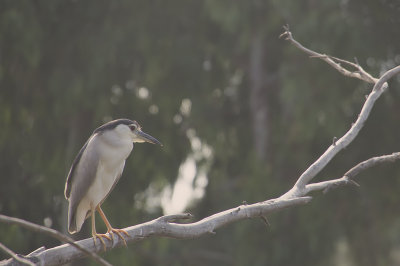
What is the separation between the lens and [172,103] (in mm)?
8992

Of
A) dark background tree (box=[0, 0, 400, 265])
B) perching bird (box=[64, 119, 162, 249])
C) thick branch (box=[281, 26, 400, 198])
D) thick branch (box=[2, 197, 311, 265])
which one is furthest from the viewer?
dark background tree (box=[0, 0, 400, 265])

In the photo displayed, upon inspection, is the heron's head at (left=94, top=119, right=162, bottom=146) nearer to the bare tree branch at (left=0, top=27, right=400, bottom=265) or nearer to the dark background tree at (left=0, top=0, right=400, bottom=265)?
the bare tree branch at (left=0, top=27, right=400, bottom=265)

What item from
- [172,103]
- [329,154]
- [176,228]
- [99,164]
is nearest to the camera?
[176,228]

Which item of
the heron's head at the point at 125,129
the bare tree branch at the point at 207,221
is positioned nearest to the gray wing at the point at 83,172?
the heron's head at the point at 125,129

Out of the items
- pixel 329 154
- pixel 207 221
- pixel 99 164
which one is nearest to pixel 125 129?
pixel 99 164

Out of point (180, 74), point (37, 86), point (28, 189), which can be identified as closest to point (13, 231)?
point (28, 189)

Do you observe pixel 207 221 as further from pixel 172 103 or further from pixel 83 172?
pixel 172 103

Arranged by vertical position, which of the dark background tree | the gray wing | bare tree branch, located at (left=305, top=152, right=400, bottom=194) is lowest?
bare tree branch, located at (left=305, top=152, right=400, bottom=194)

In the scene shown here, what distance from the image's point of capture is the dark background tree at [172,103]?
27.0ft

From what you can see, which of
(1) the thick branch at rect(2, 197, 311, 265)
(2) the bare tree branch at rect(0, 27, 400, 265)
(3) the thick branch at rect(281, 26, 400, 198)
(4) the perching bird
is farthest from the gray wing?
(3) the thick branch at rect(281, 26, 400, 198)

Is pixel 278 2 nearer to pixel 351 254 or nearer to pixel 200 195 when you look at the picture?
pixel 200 195

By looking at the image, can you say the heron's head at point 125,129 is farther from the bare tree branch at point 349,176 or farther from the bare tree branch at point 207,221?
the bare tree branch at point 349,176

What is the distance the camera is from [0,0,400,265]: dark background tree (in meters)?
8.23

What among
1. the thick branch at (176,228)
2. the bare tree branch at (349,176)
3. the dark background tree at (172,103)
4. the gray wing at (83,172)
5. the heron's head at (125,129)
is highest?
the dark background tree at (172,103)
